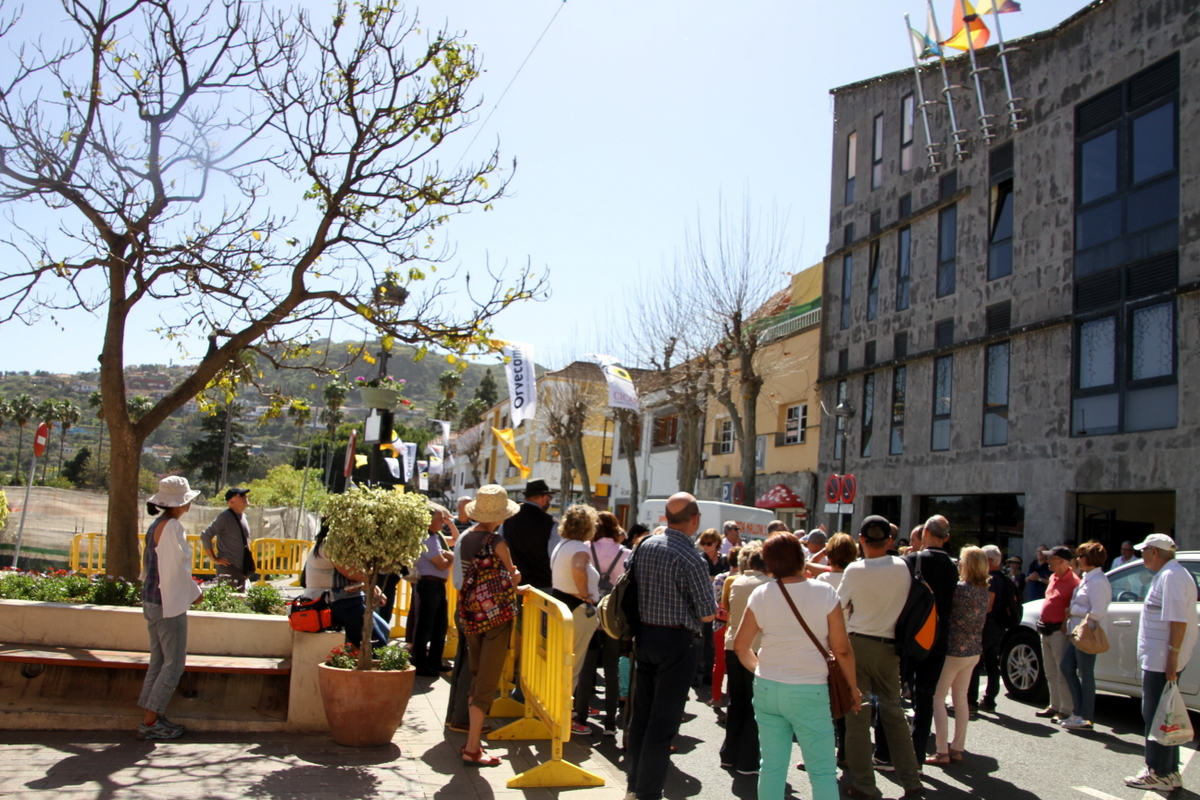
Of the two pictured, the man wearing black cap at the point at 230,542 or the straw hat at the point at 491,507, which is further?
the man wearing black cap at the point at 230,542

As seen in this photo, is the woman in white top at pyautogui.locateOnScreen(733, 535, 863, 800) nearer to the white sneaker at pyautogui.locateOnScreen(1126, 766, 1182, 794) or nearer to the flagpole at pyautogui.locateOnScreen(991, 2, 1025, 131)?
the white sneaker at pyautogui.locateOnScreen(1126, 766, 1182, 794)

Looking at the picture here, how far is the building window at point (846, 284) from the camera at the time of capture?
25.9 meters

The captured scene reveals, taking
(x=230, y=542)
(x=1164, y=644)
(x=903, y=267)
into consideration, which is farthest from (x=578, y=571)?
(x=903, y=267)

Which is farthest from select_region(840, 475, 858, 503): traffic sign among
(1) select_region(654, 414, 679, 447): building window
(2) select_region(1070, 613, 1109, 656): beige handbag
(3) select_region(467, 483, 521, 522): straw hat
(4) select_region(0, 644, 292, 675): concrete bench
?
(1) select_region(654, 414, 679, 447): building window

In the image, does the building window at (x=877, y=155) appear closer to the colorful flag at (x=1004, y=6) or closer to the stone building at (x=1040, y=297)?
the stone building at (x=1040, y=297)

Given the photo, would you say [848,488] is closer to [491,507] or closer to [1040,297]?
[1040,297]

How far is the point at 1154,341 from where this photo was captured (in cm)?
1623

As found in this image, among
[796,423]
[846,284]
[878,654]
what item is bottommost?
[878,654]

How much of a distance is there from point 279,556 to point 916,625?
49.1 ft

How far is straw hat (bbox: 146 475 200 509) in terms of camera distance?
6.60m

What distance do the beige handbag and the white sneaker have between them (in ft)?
5.88

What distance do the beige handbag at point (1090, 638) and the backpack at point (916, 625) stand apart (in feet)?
10.2

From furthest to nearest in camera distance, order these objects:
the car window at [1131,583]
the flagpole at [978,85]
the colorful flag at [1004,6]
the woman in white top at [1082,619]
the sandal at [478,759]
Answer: the flagpole at [978,85], the colorful flag at [1004,6], the car window at [1131,583], the woman in white top at [1082,619], the sandal at [478,759]

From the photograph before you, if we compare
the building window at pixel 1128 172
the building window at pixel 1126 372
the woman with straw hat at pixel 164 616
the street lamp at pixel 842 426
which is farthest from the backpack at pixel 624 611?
the building window at pixel 1128 172
